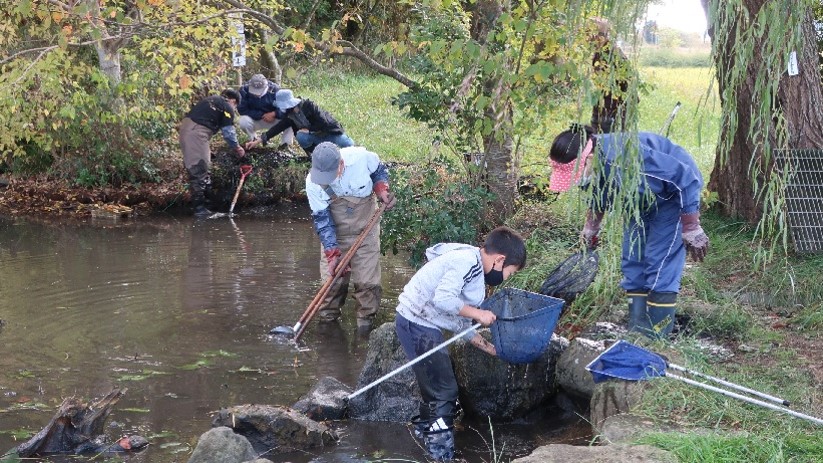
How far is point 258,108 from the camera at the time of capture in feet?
45.0

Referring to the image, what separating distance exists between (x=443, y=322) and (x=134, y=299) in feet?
14.4

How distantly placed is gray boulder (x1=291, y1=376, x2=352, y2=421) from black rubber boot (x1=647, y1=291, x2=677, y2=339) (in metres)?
2.08

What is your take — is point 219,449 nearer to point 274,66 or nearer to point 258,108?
point 258,108

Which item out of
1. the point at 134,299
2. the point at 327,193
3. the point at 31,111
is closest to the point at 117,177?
the point at 31,111

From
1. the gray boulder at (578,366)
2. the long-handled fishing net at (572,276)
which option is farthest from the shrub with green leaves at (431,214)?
the gray boulder at (578,366)

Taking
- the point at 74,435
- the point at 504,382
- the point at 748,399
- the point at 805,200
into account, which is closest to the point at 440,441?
the point at 504,382

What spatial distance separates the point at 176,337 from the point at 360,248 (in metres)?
1.69

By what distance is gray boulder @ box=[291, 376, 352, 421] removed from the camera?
250 inches

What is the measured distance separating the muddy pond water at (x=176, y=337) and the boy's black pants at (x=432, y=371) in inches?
10.8

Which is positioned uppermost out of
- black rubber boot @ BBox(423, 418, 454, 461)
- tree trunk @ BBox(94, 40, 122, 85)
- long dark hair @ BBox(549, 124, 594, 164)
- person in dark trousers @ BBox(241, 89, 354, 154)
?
tree trunk @ BBox(94, 40, 122, 85)

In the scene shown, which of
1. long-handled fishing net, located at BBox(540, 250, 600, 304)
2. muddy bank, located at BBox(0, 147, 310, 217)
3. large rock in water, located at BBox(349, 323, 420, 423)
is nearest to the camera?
large rock in water, located at BBox(349, 323, 420, 423)

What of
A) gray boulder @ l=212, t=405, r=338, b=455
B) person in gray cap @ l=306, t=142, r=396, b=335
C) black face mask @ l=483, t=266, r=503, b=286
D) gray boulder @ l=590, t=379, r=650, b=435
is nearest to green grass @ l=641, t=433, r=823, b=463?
gray boulder @ l=590, t=379, r=650, b=435

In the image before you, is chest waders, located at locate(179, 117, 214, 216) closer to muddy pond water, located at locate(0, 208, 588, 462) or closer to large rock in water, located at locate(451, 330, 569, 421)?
muddy pond water, located at locate(0, 208, 588, 462)

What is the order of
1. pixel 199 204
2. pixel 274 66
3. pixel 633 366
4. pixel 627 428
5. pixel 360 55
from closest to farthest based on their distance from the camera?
pixel 627 428 < pixel 633 366 < pixel 360 55 < pixel 199 204 < pixel 274 66
